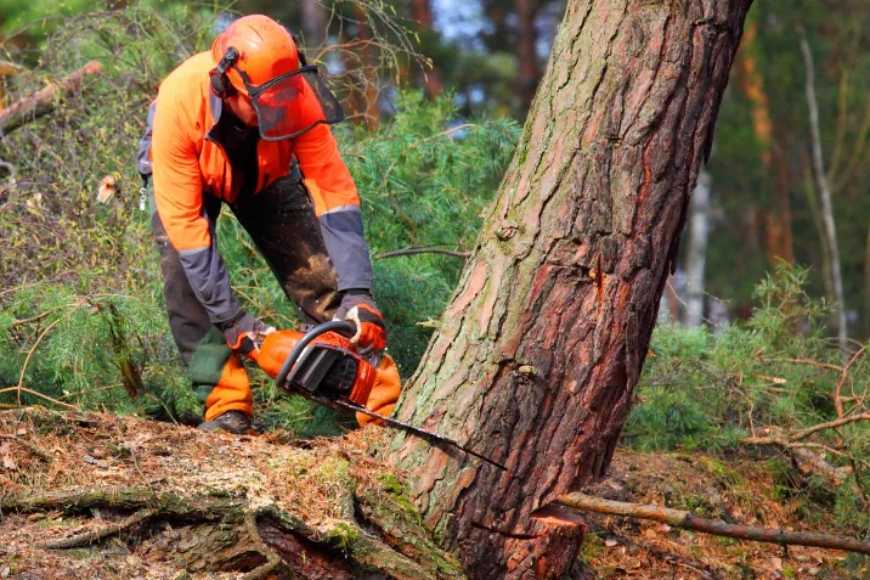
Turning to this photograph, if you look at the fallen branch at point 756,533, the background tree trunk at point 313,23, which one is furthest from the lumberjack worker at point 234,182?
the background tree trunk at point 313,23

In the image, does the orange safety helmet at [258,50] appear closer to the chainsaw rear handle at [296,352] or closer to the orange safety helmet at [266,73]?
the orange safety helmet at [266,73]

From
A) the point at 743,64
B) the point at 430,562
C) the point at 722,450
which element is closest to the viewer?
the point at 430,562

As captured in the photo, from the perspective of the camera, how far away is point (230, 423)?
4.55 m

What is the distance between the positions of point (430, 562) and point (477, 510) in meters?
0.23

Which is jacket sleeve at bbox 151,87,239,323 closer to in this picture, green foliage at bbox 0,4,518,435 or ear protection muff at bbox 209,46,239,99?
ear protection muff at bbox 209,46,239,99

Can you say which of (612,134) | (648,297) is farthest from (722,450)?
(612,134)

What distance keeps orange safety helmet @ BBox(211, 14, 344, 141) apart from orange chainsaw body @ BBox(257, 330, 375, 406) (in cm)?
85

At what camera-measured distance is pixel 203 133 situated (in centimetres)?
446

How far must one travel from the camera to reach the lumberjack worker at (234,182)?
170 inches

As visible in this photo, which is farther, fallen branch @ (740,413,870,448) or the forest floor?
fallen branch @ (740,413,870,448)

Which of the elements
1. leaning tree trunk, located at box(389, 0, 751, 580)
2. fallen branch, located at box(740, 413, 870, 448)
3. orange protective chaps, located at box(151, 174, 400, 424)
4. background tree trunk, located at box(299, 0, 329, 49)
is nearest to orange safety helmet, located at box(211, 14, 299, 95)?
orange protective chaps, located at box(151, 174, 400, 424)

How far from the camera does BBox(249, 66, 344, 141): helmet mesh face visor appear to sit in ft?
14.1

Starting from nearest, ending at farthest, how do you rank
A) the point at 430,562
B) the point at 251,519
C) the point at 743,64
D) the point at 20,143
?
1. the point at 251,519
2. the point at 430,562
3. the point at 20,143
4. the point at 743,64

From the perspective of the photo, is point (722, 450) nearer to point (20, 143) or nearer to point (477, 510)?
point (477, 510)
